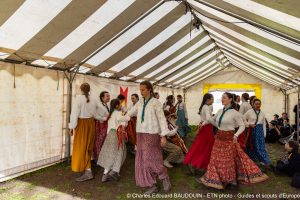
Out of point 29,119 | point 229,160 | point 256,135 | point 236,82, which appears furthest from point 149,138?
point 236,82

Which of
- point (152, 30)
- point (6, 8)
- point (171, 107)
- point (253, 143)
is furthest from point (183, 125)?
point (6, 8)

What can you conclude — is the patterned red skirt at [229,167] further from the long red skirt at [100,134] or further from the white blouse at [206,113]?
the long red skirt at [100,134]

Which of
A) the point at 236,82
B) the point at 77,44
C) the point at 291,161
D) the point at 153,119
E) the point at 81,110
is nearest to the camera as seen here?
the point at 153,119

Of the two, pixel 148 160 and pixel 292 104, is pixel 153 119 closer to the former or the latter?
pixel 148 160

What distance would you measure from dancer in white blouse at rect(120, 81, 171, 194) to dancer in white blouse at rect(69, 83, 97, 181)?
1010 mm

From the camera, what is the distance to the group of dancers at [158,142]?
3.90 meters

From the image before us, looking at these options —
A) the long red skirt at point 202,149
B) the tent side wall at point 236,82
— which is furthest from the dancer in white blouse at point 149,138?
the tent side wall at point 236,82

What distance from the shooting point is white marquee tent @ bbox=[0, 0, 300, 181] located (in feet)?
11.6

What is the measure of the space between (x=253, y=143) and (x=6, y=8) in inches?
187

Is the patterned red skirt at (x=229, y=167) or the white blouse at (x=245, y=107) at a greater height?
the white blouse at (x=245, y=107)

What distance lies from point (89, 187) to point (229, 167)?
2.06 meters

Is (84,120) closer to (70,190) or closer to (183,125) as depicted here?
(70,190)

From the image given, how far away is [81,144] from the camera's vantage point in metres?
4.49

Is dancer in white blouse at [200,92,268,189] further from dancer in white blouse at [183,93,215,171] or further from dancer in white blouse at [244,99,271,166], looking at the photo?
dancer in white blouse at [244,99,271,166]
